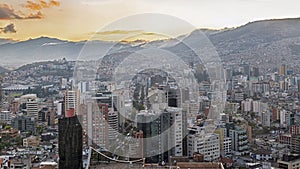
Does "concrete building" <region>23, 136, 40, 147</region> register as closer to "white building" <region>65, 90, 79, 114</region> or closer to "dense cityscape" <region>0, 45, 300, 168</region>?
"dense cityscape" <region>0, 45, 300, 168</region>

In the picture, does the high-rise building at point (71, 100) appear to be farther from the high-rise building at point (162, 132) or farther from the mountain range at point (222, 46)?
the high-rise building at point (162, 132)

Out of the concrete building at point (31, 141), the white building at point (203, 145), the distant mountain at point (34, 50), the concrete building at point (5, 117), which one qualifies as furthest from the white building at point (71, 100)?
the white building at point (203, 145)

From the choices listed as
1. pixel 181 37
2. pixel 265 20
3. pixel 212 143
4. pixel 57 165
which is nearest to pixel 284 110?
pixel 265 20

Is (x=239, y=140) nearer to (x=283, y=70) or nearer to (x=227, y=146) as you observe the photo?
(x=227, y=146)

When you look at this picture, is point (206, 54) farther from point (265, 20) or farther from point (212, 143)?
point (265, 20)

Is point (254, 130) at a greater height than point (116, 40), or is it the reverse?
point (116, 40)
